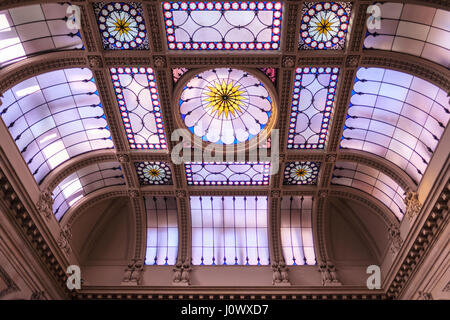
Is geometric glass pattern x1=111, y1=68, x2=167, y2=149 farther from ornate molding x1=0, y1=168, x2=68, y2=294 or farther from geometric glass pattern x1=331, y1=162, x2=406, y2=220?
geometric glass pattern x1=331, y1=162, x2=406, y2=220

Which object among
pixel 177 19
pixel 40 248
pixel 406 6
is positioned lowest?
pixel 40 248

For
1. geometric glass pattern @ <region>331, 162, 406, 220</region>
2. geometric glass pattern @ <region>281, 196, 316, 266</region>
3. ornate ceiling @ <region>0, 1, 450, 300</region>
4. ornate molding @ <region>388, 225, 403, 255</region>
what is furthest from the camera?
geometric glass pattern @ <region>281, 196, 316, 266</region>

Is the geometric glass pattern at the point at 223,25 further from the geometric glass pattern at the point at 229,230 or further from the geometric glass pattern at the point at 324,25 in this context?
the geometric glass pattern at the point at 229,230

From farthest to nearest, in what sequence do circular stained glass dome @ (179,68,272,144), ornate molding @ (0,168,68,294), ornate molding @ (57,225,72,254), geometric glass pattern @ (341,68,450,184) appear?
ornate molding @ (57,225,72,254) < circular stained glass dome @ (179,68,272,144) < geometric glass pattern @ (341,68,450,184) < ornate molding @ (0,168,68,294)

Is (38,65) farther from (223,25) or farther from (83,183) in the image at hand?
(83,183)

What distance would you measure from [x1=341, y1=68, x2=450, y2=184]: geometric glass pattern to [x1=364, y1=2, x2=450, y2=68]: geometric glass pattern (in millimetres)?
1129

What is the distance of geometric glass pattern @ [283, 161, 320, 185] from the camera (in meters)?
18.8

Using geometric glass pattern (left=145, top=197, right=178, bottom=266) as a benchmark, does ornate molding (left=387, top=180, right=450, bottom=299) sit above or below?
below

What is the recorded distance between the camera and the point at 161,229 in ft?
68.3

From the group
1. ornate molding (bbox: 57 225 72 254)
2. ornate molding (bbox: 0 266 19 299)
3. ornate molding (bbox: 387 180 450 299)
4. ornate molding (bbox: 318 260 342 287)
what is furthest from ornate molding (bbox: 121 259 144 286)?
ornate molding (bbox: 387 180 450 299)
